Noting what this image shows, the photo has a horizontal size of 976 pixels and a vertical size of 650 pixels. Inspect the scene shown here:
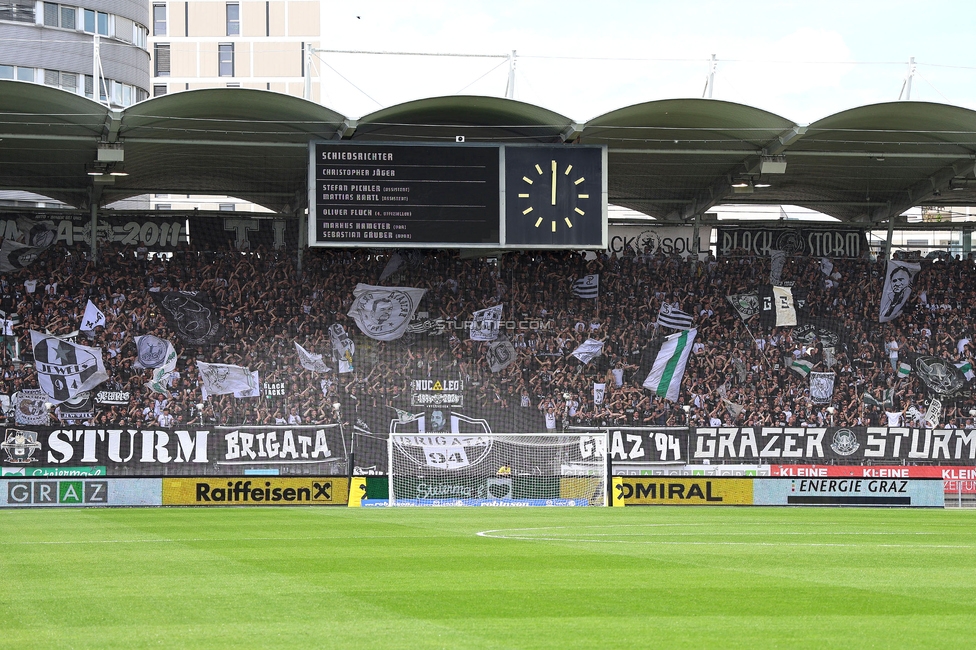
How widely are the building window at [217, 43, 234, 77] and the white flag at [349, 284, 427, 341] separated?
5413 centimetres

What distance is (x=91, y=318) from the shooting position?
108 ft

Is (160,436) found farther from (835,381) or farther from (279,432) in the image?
(835,381)

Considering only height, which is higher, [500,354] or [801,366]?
[500,354]

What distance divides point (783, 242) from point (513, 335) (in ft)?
31.5

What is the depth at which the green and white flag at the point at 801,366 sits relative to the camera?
114 ft

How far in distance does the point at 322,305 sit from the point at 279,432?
15.4 feet

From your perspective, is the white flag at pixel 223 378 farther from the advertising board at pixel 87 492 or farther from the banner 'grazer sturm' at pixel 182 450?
the advertising board at pixel 87 492

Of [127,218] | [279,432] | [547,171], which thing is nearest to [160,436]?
[279,432]

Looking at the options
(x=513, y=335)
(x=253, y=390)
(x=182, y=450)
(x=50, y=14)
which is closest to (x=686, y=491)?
(x=513, y=335)

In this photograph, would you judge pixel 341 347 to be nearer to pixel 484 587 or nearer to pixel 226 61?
pixel 484 587

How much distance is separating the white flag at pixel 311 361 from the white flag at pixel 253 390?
1294mm

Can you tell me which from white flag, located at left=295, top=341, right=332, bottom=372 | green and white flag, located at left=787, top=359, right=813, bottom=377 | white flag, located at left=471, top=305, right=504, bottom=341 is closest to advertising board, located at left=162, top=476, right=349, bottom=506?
white flag, located at left=295, top=341, right=332, bottom=372

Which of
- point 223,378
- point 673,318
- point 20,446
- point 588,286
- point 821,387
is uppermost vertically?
point 588,286

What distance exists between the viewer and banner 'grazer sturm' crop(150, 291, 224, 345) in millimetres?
33375
